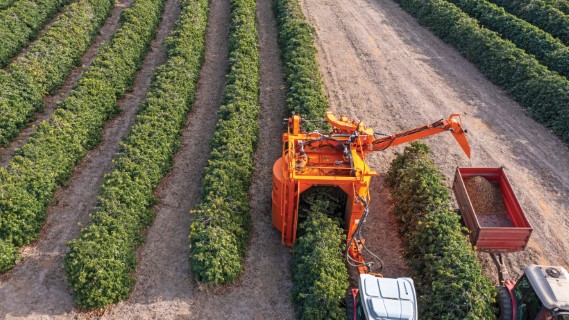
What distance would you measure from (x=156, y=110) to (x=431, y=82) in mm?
14759

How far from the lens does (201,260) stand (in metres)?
13.7

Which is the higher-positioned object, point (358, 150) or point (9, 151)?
point (358, 150)

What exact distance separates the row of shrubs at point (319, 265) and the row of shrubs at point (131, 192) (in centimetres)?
525

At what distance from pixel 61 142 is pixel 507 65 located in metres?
22.1

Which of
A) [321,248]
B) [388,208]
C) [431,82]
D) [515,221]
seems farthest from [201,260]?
[431,82]

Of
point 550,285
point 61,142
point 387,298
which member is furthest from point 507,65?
point 61,142

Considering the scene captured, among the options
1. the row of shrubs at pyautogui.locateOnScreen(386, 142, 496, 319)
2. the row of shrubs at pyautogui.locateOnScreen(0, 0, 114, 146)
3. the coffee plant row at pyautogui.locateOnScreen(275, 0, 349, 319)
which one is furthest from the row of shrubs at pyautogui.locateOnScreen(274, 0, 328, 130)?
the row of shrubs at pyautogui.locateOnScreen(0, 0, 114, 146)

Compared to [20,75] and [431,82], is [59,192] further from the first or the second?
[431,82]

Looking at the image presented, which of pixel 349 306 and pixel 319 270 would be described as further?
pixel 319 270

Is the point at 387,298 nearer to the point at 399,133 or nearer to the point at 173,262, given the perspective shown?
the point at 399,133

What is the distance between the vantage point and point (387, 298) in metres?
11.0

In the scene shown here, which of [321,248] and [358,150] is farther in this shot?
[358,150]

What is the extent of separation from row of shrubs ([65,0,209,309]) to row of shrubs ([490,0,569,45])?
72.4ft

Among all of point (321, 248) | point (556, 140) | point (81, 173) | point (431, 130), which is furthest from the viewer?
point (556, 140)
